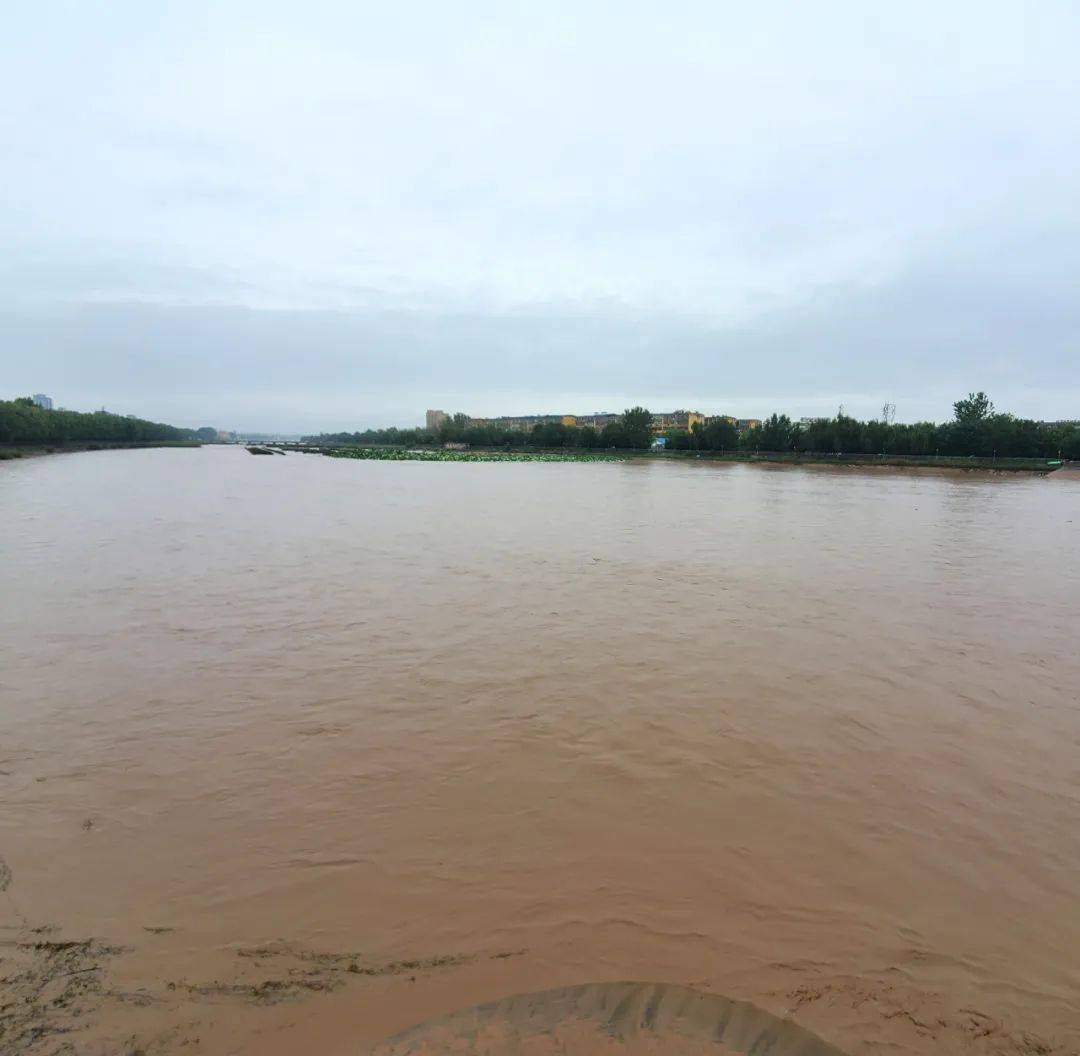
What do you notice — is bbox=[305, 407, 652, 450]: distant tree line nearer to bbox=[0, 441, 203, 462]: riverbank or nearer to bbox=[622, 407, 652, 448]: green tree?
bbox=[622, 407, 652, 448]: green tree

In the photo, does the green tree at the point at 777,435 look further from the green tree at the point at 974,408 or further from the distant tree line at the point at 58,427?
the distant tree line at the point at 58,427

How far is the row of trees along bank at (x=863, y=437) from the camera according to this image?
75.3 metres

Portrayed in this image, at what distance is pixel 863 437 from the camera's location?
276 feet

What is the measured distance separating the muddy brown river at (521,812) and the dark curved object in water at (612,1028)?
7 cm

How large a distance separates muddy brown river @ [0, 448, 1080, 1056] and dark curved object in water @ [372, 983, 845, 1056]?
67mm

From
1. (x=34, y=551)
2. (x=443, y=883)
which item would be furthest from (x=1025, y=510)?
(x=34, y=551)

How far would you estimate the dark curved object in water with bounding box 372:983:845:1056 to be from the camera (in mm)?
2654

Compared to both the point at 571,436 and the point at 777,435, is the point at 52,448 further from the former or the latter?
the point at 777,435

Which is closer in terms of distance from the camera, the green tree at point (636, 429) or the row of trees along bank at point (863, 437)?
the row of trees along bank at point (863, 437)

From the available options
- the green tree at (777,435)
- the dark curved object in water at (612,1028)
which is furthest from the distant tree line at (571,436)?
the dark curved object in water at (612,1028)

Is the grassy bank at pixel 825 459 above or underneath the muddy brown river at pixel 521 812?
above

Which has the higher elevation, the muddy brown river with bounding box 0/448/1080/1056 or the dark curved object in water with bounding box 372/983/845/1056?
the muddy brown river with bounding box 0/448/1080/1056

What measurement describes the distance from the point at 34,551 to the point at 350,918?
15.2m

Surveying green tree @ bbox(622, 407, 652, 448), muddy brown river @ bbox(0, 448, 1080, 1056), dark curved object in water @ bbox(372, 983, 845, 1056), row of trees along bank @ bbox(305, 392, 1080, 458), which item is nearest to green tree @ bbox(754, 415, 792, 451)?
row of trees along bank @ bbox(305, 392, 1080, 458)
